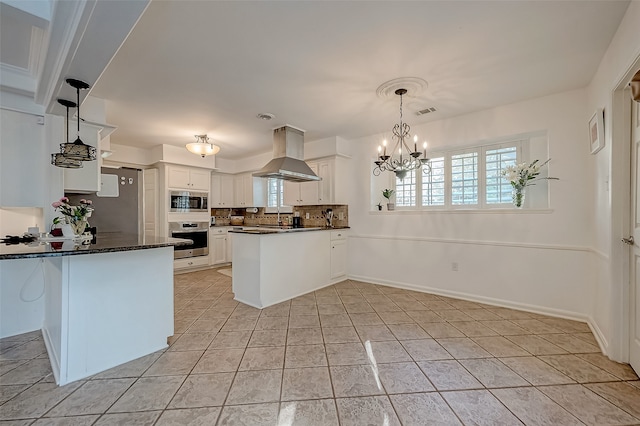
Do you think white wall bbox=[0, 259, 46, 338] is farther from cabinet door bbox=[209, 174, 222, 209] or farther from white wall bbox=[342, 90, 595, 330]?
white wall bbox=[342, 90, 595, 330]

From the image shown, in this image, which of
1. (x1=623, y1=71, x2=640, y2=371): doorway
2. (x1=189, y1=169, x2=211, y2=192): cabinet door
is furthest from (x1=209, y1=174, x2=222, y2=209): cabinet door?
(x1=623, y1=71, x2=640, y2=371): doorway

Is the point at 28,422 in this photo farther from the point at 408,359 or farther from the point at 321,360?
the point at 408,359

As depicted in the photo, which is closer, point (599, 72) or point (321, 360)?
point (321, 360)

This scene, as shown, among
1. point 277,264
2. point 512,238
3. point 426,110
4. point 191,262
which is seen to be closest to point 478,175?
point 512,238

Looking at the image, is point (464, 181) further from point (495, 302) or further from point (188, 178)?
point (188, 178)

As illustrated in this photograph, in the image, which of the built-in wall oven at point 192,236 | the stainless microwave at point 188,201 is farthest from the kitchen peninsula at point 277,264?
the stainless microwave at point 188,201

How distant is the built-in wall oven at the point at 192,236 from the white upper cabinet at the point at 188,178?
2.52 feet

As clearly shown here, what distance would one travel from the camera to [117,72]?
256 centimetres

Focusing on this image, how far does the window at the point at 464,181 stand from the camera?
3557 mm

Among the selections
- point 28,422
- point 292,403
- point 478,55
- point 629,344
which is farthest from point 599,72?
point 28,422

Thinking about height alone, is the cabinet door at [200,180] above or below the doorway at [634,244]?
above

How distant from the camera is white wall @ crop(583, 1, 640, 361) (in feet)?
6.32

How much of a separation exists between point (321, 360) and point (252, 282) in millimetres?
1608

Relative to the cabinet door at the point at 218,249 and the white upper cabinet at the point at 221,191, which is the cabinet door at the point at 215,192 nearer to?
the white upper cabinet at the point at 221,191
